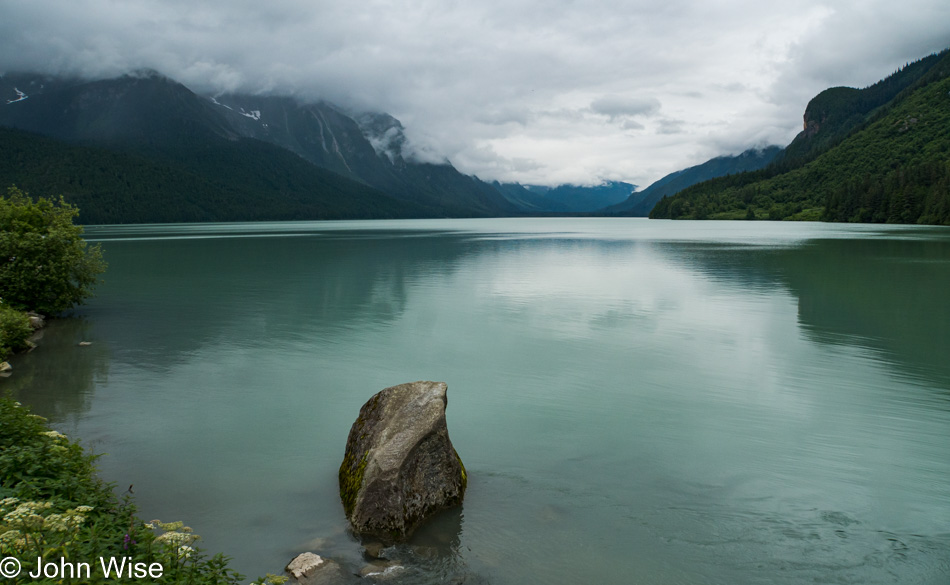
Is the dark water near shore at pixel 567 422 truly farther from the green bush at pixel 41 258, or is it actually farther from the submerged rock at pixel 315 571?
the green bush at pixel 41 258

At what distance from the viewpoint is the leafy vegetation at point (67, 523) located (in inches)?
267

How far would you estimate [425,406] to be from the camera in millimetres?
11914

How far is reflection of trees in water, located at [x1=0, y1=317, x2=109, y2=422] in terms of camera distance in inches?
700

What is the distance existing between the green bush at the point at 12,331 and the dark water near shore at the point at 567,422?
2.40 feet

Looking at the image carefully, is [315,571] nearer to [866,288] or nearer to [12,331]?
[12,331]

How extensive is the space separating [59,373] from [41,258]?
12.2 m

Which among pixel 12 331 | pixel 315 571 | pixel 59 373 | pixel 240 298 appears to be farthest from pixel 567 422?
pixel 240 298

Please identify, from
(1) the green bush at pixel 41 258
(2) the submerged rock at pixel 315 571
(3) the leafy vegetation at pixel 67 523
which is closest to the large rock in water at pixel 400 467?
(2) the submerged rock at pixel 315 571

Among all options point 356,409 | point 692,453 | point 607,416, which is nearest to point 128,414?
point 356,409

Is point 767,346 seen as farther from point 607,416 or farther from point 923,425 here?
point 607,416

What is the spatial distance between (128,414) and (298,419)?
470 cm

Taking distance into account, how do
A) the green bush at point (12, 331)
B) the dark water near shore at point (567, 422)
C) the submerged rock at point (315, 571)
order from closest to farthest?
the submerged rock at point (315, 571), the dark water near shore at point (567, 422), the green bush at point (12, 331)

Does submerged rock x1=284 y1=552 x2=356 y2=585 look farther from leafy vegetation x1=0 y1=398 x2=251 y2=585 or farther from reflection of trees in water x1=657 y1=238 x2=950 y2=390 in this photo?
reflection of trees in water x1=657 y1=238 x2=950 y2=390

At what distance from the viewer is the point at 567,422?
54.1 feet
